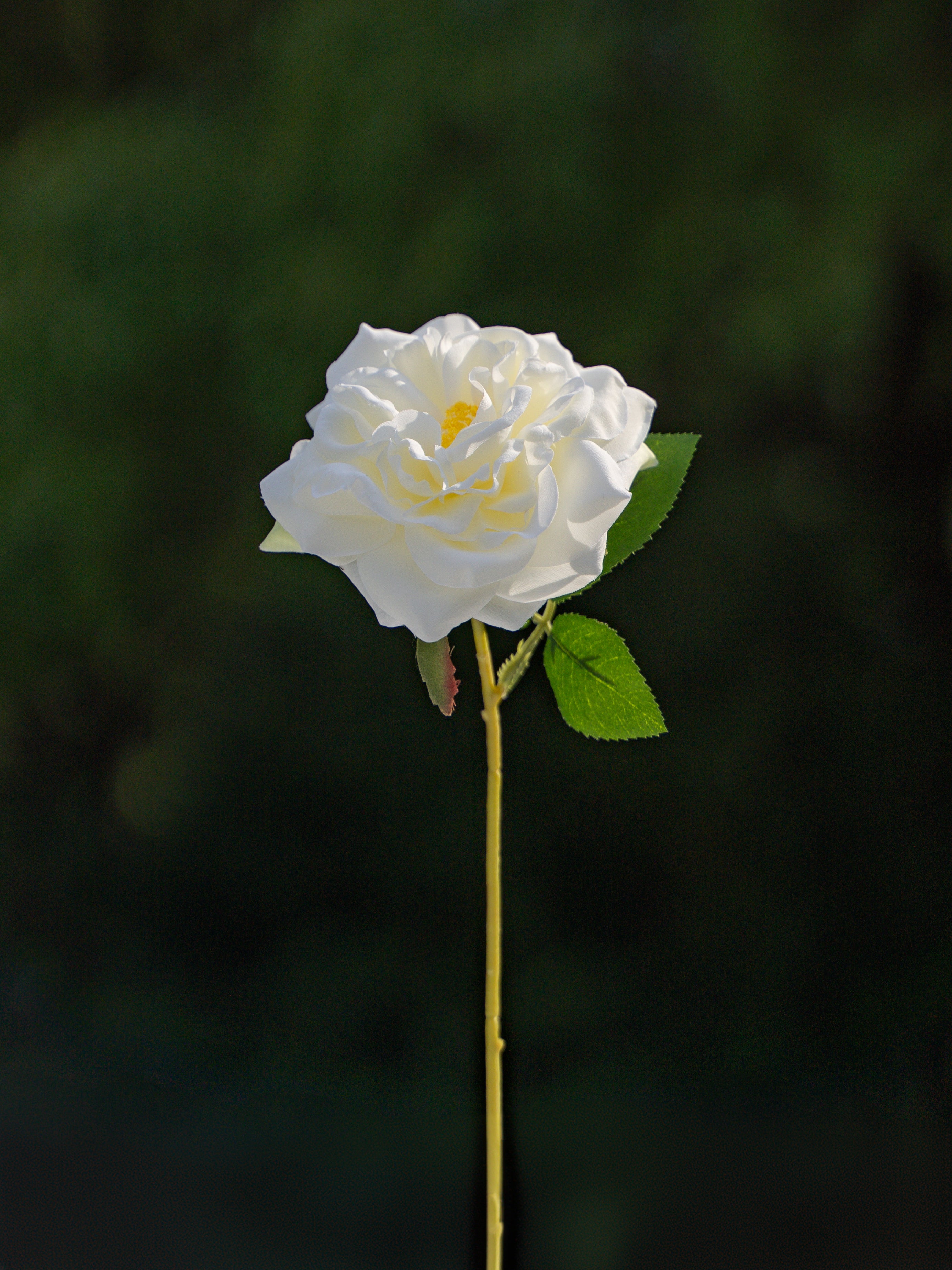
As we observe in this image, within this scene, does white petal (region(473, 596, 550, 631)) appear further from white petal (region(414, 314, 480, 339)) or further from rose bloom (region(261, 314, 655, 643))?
white petal (region(414, 314, 480, 339))

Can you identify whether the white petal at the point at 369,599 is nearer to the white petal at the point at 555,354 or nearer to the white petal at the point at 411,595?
the white petal at the point at 411,595

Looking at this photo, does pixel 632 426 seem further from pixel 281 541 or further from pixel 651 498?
pixel 281 541

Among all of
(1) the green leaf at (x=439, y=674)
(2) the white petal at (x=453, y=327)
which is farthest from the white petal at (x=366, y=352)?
(1) the green leaf at (x=439, y=674)

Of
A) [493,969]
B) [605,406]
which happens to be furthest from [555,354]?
[493,969]

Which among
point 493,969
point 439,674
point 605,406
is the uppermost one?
point 605,406

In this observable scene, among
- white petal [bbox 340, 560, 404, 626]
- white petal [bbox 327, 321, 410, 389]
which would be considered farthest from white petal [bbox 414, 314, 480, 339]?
white petal [bbox 340, 560, 404, 626]

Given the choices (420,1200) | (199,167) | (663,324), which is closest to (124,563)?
(199,167)

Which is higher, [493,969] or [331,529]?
[331,529]
